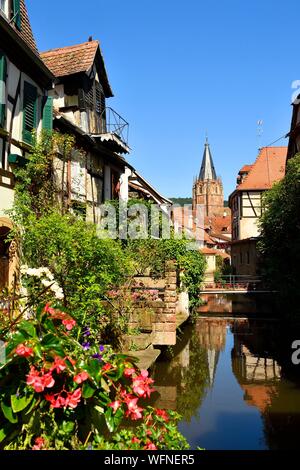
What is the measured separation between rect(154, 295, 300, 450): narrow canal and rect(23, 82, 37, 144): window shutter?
6.79 m

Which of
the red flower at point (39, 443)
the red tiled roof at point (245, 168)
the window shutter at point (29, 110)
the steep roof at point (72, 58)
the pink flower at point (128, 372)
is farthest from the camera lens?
the red tiled roof at point (245, 168)

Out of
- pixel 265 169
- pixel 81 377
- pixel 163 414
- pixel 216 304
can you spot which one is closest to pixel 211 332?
pixel 216 304

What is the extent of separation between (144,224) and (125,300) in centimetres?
770

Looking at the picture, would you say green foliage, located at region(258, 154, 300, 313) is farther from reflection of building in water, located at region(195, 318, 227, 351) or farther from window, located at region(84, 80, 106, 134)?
window, located at region(84, 80, 106, 134)

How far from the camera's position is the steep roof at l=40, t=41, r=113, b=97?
47.4 ft

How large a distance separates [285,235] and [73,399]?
15.2 meters

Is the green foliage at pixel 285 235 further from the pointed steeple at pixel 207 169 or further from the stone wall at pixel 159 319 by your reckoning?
the pointed steeple at pixel 207 169

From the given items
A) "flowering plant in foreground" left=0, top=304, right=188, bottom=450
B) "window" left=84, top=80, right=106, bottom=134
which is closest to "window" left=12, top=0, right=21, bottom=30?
"window" left=84, top=80, right=106, bottom=134

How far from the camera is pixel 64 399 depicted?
105 inches

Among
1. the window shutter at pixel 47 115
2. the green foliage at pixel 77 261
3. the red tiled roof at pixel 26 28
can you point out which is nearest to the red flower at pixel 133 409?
the green foliage at pixel 77 261

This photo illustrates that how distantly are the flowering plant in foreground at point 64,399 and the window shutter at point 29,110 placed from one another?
313 inches

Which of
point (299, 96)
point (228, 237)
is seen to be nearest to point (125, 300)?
point (299, 96)

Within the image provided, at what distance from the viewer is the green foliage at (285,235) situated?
1544 centimetres

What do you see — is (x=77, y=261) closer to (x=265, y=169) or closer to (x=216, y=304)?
(x=216, y=304)
